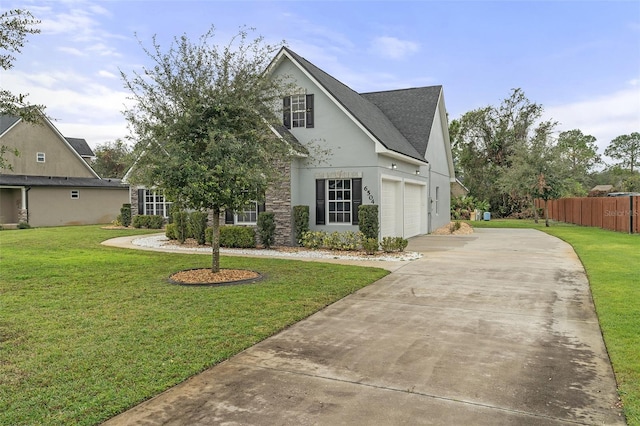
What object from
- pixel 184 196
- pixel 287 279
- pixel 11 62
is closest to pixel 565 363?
pixel 287 279

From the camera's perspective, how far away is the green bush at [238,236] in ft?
48.8

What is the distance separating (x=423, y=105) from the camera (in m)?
21.4

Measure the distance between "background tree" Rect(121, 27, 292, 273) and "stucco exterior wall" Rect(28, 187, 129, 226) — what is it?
21010 millimetres

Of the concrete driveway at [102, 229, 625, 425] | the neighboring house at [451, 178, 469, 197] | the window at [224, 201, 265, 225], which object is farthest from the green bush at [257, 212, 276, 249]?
the neighboring house at [451, 178, 469, 197]

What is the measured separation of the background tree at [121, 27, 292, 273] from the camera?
8.77m

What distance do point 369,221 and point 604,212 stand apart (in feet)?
54.7

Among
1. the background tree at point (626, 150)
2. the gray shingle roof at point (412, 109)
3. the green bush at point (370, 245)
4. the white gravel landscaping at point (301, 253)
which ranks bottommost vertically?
the white gravel landscaping at point (301, 253)

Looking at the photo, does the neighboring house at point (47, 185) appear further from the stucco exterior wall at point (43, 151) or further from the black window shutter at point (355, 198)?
the black window shutter at point (355, 198)

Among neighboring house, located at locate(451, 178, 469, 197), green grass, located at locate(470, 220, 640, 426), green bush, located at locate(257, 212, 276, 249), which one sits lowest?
green grass, located at locate(470, 220, 640, 426)

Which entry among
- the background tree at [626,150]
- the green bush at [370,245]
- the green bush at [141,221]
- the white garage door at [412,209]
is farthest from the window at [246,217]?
the background tree at [626,150]

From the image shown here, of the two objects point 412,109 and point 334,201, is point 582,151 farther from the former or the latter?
point 334,201

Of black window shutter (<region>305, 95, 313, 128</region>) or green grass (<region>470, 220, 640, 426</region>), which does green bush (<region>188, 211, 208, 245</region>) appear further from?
green grass (<region>470, 220, 640, 426</region>)

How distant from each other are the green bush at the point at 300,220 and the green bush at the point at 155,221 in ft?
32.9

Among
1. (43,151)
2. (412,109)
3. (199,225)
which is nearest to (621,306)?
(199,225)
